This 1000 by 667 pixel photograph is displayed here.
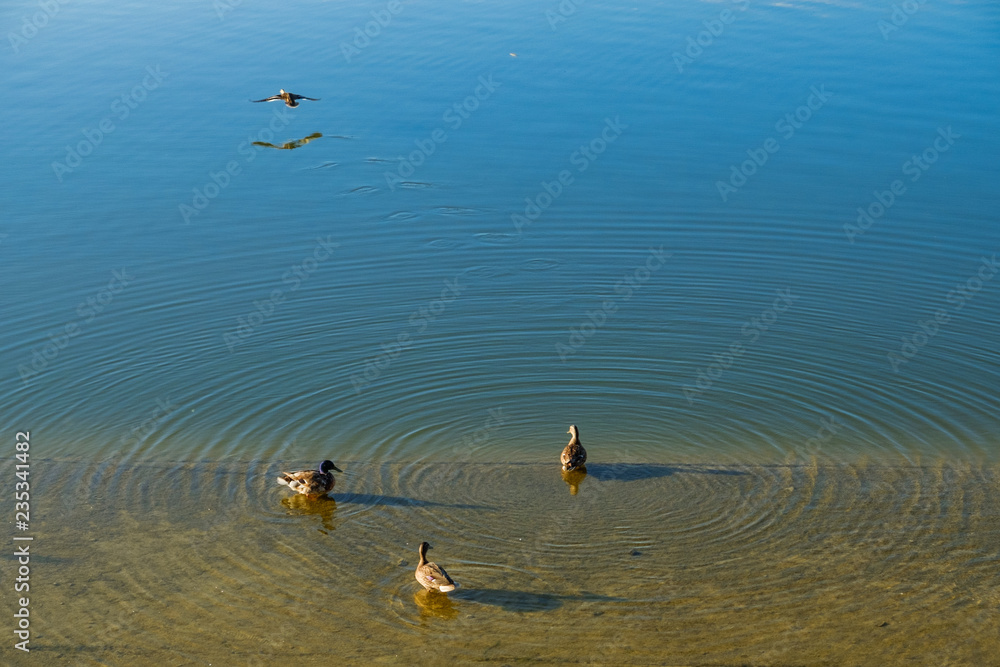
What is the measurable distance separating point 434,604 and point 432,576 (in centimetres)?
35

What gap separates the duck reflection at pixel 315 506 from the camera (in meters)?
13.6

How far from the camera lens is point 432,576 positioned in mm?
11664

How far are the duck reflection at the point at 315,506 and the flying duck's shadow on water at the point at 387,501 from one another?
0.17 metres

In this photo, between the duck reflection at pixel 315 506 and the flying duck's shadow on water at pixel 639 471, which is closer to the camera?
the duck reflection at pixel 315 506

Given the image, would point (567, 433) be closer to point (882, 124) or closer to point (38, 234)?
point (38, 234)

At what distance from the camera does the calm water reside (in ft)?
39.1

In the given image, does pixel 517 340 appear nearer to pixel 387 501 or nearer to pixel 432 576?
pixel 387 501

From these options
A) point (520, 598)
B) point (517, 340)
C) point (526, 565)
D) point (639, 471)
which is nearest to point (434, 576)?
point (520, 598)

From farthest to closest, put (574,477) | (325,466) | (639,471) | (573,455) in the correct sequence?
1. (639,471)
2. (574,477)
3. (573,455)
4. (325,466)

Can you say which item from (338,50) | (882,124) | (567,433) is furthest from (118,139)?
(882,124)

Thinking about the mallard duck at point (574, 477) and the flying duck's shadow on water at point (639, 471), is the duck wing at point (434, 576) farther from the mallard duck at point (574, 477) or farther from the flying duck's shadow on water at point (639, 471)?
the flying duck's shadow on water at point (639, 471)

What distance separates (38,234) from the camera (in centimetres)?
2277

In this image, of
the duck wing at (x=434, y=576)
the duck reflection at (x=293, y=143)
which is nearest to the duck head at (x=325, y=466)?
the duck wing at (x=434, y=576)

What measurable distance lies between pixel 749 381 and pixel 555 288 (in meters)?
4.50
